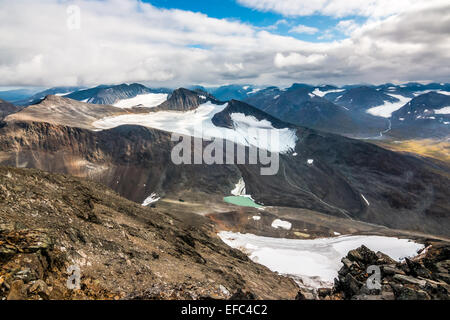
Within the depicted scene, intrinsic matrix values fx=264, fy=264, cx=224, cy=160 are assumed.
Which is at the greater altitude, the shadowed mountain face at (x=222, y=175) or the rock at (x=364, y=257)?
the rock at (x=364, y=257)

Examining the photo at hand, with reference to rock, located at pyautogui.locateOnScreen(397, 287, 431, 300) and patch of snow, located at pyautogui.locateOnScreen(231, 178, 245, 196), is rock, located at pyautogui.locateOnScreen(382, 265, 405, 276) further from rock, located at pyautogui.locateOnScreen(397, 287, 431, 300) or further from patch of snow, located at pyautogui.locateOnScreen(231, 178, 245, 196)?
patch of snow, located at pyautogui.locateOnScreen(231, 178, 245, 196)

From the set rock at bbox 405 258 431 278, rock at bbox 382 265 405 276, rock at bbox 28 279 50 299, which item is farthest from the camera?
rock at bbox 382 265 405 276

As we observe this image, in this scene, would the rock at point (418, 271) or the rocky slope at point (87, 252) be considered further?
the rock at point (418, 271)

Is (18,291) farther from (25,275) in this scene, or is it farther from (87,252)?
(87,252)

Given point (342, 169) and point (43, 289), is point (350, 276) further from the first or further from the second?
point (342, 169)

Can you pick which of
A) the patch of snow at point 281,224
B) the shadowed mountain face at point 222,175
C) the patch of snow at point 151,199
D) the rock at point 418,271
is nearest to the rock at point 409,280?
the rock at point 418,271

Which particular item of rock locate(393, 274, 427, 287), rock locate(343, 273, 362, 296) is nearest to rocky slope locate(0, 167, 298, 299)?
rock locate(343, 273, 362, 296)

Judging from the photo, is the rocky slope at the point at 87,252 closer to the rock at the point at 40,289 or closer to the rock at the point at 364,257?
the rock at the point at 40,289
